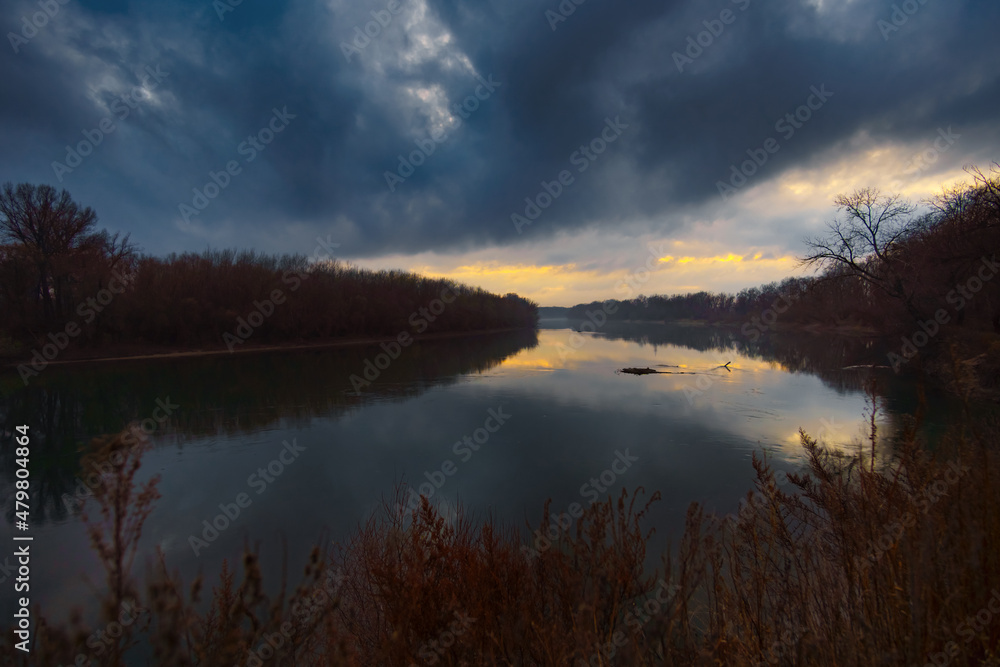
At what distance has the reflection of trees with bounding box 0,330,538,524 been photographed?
10.8 meters

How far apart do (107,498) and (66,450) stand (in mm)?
14502

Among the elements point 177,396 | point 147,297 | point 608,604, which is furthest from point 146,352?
point 608,604

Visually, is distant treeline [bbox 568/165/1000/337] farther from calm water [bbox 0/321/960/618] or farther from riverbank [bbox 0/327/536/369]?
riverbank [bbox 0/327/536/369]

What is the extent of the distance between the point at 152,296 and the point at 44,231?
303 inches

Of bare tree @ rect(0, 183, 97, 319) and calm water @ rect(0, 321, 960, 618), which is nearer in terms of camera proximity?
calm water @ rect(0, 321, 960, 618)

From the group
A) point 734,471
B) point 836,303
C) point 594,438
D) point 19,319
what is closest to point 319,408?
point 594,438

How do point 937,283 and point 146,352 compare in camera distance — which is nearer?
point 937,283

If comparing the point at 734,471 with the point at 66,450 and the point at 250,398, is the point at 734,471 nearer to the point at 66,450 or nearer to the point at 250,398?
the point at 66,450

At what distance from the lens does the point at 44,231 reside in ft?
107

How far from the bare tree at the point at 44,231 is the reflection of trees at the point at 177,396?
28.2ft

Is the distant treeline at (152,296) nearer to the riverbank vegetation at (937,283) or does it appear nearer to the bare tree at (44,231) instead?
the bare tree at (44,231)

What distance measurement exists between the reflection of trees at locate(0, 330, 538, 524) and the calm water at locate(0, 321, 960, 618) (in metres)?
0.11

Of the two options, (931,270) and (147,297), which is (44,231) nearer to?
(147,297)

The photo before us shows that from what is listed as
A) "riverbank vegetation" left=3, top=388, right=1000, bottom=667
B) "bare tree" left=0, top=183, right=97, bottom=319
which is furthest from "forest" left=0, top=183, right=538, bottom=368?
"riverbank vegetation" left=3, top=388, right=1000, bottom=667
